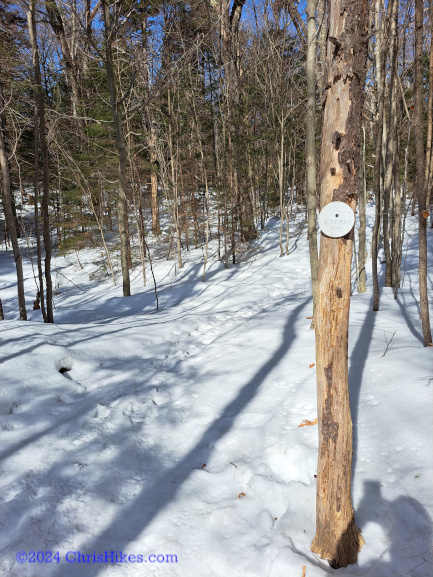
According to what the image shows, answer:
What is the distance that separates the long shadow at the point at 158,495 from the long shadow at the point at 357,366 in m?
1.24

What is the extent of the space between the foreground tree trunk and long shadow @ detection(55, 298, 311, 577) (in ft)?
4.46

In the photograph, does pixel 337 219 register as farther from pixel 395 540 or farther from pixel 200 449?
pixel 200 449

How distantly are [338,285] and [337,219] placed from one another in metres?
0.41

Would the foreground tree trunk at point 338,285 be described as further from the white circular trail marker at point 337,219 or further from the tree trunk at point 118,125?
the tree trunk at point 118,125

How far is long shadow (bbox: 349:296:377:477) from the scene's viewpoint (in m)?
3.33

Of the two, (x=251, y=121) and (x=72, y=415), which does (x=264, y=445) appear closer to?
(x=72, y=415)

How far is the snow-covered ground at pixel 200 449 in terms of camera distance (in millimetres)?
2473

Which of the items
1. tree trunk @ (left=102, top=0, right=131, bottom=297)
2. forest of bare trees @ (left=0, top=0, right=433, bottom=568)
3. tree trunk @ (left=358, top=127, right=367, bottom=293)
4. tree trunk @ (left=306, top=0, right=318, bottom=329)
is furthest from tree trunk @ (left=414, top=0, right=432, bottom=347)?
tree trunk @ (left=102, top=0, right=131, bottom=297)

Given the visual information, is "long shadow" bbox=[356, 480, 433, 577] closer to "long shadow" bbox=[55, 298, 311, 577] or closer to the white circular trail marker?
"long shadow" bbox=[55, 298, 311, 577]

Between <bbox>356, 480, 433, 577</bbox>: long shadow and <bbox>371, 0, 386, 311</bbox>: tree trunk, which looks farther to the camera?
→ <bbox>371, 0, 386, 311</bbox>: tree trunk

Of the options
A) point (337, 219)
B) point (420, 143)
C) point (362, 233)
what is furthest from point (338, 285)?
point (362, 233)

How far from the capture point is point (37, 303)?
11789 millimetres

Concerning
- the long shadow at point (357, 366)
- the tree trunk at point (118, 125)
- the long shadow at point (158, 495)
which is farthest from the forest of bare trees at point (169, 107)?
the long shadow at point (158, 495)

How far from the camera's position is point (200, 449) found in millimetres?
3699
